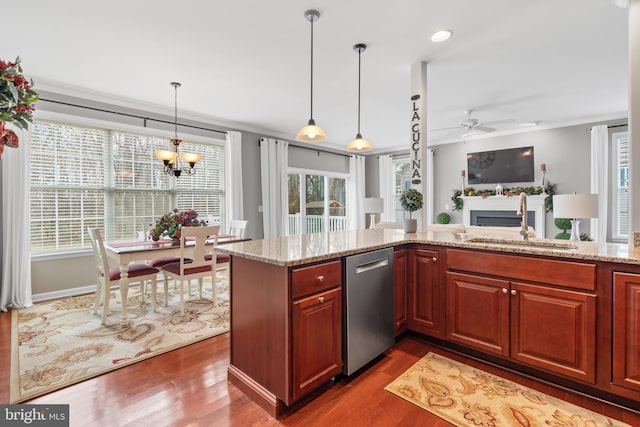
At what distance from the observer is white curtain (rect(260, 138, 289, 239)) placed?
19.7 ft

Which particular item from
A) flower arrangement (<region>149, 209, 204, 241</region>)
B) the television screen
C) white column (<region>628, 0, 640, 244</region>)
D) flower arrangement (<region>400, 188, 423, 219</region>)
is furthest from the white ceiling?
flower arrangement (<region>149, 209, 204, 241</region>)

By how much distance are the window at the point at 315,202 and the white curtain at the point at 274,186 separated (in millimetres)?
509

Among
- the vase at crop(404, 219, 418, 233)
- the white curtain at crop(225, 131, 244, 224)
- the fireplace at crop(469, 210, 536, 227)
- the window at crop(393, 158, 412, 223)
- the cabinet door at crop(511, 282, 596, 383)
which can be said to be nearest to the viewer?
the cabinet door at crop(511, 282, 596, 383)

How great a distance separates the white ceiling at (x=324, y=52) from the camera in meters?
2.48

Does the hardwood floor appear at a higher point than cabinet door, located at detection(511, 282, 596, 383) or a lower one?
lower

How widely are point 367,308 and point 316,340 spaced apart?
49cm

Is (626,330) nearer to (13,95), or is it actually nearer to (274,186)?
(13,95)

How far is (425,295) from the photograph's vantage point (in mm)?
2547

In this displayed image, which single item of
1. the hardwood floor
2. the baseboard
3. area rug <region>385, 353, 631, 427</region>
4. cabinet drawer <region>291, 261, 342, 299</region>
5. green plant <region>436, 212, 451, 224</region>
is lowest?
the hardwood floor

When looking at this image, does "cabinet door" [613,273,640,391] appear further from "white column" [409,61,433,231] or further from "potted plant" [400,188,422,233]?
"white column" [409,61,433,231]

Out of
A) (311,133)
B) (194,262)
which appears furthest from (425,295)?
(194,262)

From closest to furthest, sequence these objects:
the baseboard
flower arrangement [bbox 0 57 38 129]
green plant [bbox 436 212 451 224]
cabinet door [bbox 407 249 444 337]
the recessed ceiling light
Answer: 1. flower arrangement [bbox 0 57 38 129]
2. cabinet door [bbox 407 249 444 337]
3. the recessed ceiling light
4. the baseboard
5. green plant [bbox 436 212 451 224]

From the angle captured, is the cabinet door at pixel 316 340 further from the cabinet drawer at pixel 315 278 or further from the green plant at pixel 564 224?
the green plant at pixel 564 224

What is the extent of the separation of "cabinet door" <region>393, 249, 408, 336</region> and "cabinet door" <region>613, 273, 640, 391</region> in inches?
50.0
